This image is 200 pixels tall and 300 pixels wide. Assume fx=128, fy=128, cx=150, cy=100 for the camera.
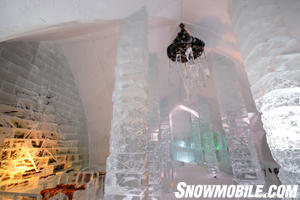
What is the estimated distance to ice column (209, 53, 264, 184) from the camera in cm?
261

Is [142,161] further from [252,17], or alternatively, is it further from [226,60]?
[226,60]

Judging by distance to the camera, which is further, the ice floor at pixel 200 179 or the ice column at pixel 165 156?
the ice floor at pixel 200 179

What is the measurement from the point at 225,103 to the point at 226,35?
1640 millimetres

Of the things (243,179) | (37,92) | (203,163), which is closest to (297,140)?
(243,179)

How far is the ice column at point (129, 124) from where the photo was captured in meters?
1.44

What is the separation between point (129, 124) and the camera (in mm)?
1654

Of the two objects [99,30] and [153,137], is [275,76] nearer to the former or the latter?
[153,137]

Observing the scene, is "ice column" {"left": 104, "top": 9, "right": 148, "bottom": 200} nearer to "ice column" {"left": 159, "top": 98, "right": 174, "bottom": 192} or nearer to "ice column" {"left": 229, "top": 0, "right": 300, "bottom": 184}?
"ice column" {"left": 229, "top": 0, "right": 300, "bottom": 184}

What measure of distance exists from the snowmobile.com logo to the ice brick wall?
3486mm

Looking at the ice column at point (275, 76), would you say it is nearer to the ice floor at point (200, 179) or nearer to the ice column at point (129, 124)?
the ice column at point (129, 124)

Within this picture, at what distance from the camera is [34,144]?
3.25 m

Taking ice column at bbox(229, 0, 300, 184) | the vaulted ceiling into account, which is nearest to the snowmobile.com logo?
ice column at bbox(229, 0, 300, 184)

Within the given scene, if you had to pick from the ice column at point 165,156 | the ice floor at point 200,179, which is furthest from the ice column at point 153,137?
the ice column at point 165,156

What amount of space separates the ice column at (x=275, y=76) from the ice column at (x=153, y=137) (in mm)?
2368
